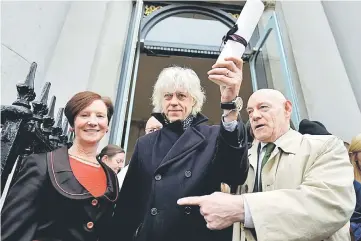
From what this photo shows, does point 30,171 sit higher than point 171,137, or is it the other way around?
point 171,137

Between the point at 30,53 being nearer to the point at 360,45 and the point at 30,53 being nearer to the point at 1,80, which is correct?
the point at 1,80

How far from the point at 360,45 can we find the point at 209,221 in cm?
425

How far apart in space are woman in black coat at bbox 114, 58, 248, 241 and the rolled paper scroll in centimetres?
4

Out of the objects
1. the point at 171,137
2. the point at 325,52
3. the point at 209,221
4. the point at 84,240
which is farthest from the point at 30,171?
the point at 325,52

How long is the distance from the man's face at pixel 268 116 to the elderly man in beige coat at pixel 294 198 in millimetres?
95

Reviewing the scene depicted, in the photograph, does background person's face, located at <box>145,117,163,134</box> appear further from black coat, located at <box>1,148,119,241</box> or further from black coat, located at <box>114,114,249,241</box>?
black coat, located at <box>1,148,119,241</box>

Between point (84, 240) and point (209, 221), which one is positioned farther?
point (84, 240)

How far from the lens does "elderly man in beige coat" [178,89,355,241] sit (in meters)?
1.15

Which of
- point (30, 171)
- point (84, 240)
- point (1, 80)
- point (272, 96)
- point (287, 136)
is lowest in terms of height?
point (84, 240)

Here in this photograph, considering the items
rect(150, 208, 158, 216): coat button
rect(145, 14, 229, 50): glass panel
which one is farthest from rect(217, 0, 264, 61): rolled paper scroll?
rect(145, 14, 229, 50): glass panel

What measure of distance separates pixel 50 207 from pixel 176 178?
55 cm

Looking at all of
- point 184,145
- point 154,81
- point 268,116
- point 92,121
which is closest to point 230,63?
point 184,145

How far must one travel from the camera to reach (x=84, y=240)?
1403 mm

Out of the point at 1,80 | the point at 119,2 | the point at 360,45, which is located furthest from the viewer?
the point at 119,2
